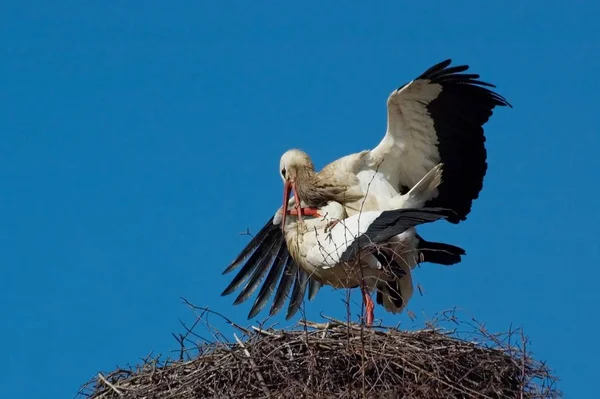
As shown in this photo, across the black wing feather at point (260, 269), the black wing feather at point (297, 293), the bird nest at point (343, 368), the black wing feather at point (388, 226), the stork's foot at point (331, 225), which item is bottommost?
the bird nest at point (343, 368)

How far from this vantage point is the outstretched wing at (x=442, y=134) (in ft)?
29.2

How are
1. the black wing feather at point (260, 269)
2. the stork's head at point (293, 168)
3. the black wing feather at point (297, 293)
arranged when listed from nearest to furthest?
the stork's head at point (293, 168), the black wing feather at point (297, 293), the black wing feather at point (260, 269)

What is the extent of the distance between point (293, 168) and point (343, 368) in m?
2.50

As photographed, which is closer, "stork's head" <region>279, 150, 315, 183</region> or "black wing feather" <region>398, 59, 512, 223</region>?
"black wing feather" <region>398, 59, 512, 223</region>

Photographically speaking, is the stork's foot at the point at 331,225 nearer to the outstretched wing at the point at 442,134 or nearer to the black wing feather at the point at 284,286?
the outstretched wing at the point at 442,134

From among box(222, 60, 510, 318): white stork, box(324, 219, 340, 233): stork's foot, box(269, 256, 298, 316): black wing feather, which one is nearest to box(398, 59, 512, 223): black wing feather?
box(222, 60, 510, 318): white stork

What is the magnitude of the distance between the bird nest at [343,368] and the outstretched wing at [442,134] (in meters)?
1.77

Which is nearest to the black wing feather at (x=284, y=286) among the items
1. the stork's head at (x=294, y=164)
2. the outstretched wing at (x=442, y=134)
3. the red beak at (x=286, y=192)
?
the red beak at (x=286, y=192)

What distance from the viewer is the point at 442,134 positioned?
30.0 ft

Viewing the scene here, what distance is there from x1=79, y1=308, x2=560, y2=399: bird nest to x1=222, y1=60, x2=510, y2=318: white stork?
4.50 feet

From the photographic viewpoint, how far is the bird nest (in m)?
7.13

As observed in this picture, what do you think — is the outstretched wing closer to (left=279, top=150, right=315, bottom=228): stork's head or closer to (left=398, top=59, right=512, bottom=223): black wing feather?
(left=398, top=59, right=512, bottom=223): black wing feather

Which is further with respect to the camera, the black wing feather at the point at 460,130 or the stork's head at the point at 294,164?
the stork's head at the point at 294,164

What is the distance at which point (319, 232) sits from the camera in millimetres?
8773
